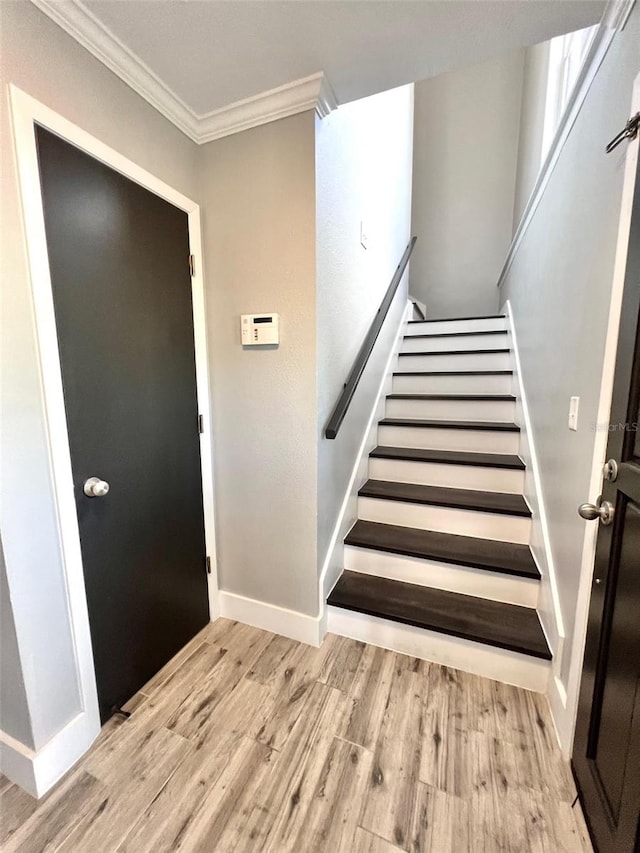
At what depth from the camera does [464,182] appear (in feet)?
13.0

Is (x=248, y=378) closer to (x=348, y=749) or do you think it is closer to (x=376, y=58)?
(x=376, y=58)

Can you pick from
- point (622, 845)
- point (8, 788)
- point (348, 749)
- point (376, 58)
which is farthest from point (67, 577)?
point (376, 58)

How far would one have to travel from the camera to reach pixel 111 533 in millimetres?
1325

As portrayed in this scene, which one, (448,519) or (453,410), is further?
(453,410)

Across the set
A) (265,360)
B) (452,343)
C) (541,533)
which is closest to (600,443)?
(541,533)

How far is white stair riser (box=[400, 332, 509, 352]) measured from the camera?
2.98 metres

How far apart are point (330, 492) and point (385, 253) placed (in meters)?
1.87

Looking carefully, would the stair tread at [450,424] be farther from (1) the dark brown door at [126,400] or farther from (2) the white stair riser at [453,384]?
(1) the dark brown door at [126,400]

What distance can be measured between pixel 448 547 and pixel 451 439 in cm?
79

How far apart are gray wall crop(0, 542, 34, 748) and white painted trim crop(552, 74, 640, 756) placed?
171 centimetres

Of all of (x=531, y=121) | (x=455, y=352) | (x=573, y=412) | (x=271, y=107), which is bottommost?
(x=573, y=412)

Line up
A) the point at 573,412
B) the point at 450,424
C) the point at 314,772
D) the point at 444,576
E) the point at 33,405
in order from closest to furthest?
the point at 33,405, the point at 314,772, the point at 573,412, the point at 444,576, the point at 450,424

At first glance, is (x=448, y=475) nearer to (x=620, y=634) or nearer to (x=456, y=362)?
(x=456, y=362)

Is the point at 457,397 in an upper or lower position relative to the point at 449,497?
upper
